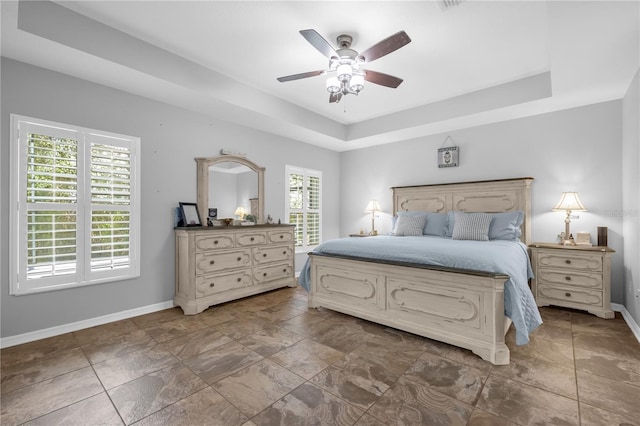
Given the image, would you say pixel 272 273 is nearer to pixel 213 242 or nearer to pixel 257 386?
pixel 213 242

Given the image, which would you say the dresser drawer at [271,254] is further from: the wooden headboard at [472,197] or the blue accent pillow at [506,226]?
the blue accent pillow at [506,226]

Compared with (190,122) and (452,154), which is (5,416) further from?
(452,154)

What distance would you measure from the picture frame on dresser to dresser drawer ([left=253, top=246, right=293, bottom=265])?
2.83ft

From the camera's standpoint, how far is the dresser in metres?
3.50

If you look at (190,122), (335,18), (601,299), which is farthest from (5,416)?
(601,299)

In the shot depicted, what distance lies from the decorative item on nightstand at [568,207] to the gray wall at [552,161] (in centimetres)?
20

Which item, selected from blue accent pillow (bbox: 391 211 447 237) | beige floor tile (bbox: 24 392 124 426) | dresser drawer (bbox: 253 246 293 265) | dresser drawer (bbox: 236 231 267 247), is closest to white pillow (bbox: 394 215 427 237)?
blue accent pillow (bbox: 391 211 447 237)

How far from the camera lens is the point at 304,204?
556cm

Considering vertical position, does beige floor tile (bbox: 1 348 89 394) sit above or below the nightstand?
below

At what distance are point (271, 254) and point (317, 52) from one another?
273 cm

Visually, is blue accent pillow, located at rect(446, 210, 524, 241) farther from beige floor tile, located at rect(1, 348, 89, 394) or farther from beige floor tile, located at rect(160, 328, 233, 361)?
beige floor tile, located at rect(1, 348, 89, 394)

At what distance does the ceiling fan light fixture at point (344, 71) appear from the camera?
260 centimetres

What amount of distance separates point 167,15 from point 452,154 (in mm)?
4182

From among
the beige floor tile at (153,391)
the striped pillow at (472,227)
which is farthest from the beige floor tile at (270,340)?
the striped pillow at (472,227)
